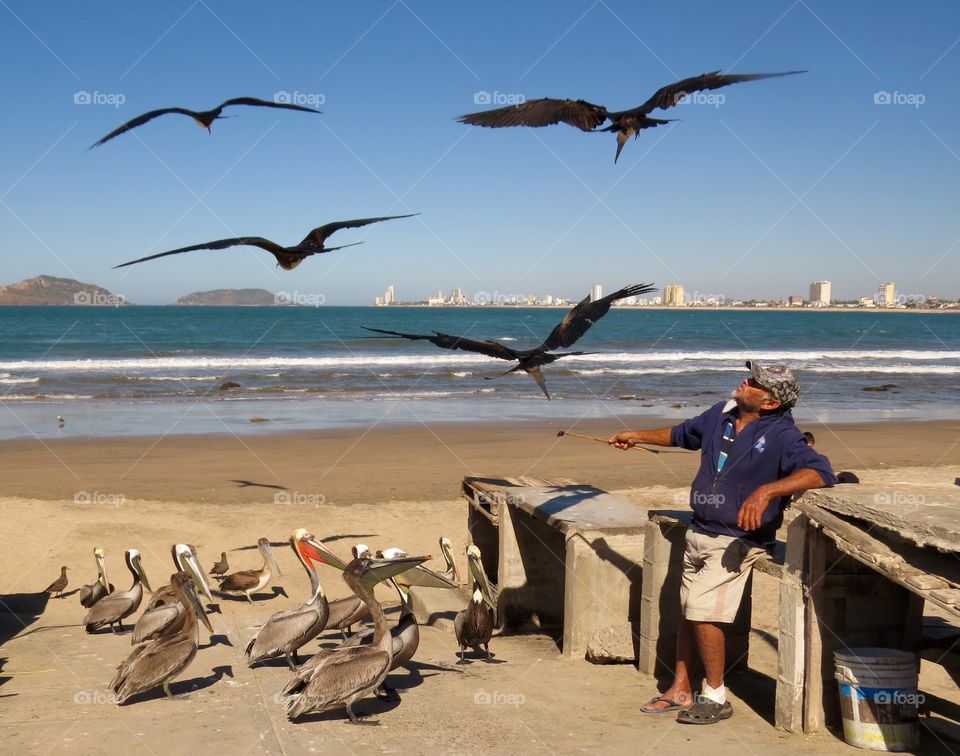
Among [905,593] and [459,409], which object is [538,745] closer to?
[905,593]

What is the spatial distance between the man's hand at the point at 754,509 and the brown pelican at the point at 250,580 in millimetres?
5109

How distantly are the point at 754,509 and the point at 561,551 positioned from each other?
3612 millimetres

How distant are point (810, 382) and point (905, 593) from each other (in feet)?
101

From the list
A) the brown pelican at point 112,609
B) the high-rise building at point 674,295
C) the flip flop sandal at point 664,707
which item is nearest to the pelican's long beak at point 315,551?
the brown pelican at point 112,609

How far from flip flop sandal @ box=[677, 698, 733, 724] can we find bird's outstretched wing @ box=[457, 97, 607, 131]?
494 cm

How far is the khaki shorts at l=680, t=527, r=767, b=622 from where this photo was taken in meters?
5.38

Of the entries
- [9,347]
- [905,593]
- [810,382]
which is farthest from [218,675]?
[9,347]

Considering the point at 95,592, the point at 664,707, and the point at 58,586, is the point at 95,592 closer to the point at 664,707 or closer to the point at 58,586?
the point at 58,586

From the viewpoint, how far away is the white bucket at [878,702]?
498 cm

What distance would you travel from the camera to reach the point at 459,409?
24969 mm

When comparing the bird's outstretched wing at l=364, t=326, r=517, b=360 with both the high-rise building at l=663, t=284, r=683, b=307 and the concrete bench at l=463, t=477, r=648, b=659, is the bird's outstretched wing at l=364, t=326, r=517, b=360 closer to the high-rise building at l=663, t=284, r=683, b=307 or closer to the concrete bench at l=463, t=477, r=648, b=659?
the concrete bench at l=463, t=477, r=648, b=659

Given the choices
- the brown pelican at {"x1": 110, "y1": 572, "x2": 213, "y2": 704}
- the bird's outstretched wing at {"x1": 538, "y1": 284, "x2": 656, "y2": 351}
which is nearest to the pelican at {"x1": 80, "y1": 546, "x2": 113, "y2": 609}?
the brown pelican at {"x1": 110, "y1": 572, "x2": 213, "y2": 704}

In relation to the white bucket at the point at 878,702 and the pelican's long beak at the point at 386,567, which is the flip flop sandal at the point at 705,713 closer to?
the white bucket at the point at 878,702

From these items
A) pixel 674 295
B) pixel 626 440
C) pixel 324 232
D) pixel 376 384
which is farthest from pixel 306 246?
pixel 674 295
